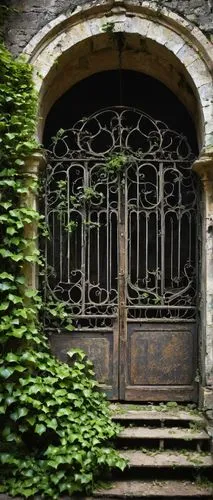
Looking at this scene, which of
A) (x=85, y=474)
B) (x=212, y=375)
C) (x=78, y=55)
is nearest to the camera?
(x=85, y=474)

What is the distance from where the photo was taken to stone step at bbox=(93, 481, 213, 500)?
4.21 m

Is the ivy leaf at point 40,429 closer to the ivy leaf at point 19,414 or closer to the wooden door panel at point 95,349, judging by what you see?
the ivy leaf at point 19,414

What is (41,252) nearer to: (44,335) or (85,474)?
(44,335)

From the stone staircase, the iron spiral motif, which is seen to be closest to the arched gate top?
the iron spiral motif

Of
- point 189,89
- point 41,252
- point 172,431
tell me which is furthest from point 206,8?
point 172,431

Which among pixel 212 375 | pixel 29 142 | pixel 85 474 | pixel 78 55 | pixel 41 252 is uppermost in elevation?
pixel 78 55

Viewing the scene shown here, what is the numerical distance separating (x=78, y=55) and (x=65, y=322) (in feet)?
9.65

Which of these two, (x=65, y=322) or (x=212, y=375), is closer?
(x=212, y=375)

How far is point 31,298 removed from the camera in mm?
4855

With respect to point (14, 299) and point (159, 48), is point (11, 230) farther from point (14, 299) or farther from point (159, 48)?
point (159, 48)

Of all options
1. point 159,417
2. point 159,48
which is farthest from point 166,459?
point 159,48

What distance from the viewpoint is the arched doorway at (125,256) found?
536 centimetres

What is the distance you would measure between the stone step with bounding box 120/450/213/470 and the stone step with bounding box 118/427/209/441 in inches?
5.4

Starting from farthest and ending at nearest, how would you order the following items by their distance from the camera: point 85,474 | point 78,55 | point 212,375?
point 78,55 → point 212,375 → point 85,474
